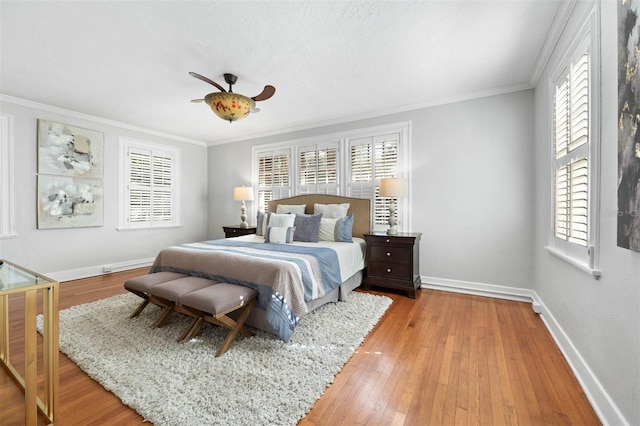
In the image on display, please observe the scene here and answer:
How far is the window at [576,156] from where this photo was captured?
161 cm

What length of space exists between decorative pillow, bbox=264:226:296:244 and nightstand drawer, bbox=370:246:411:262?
44.3 inches

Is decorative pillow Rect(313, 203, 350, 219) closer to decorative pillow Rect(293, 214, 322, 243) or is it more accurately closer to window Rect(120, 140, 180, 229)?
decorative pillow Rect(293, 214, 322, 243)

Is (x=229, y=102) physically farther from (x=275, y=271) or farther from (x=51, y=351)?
(x=51, y=351)

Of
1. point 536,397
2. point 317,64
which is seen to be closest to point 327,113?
point 317,64

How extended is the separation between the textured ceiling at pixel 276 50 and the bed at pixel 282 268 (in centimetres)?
183

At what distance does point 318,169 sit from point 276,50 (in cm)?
231

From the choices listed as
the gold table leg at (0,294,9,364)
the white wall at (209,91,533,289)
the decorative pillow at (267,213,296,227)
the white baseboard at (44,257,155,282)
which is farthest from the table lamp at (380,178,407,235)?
the white baseboard at (44,257,155,282)

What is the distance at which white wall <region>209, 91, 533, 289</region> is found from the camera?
324 cm

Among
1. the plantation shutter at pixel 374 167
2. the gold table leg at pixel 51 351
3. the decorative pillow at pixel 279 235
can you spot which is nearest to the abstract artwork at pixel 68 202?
the decorative pillow at pixel 279 235

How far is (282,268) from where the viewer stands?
2.27 meters

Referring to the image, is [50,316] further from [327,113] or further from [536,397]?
[327,113]

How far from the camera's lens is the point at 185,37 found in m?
2.33

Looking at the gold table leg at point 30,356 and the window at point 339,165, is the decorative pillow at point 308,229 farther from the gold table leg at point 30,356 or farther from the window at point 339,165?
the gold table leg at point 30,356

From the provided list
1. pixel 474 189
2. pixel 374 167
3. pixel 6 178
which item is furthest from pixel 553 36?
pixel 6 178
